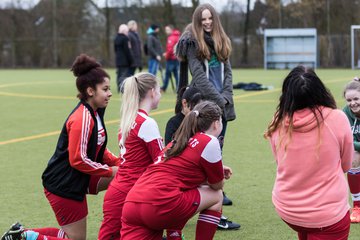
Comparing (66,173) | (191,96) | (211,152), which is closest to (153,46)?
(191,96)

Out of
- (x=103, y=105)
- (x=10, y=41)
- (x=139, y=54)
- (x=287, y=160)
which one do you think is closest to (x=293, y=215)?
(x=287, y=160)

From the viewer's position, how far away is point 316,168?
3777 mm

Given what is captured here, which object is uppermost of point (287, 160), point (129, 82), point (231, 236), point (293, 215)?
point (129, 82)

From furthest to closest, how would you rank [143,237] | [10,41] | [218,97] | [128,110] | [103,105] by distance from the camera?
[10,41], [218,97], [103,105], [128,110], [143,237]

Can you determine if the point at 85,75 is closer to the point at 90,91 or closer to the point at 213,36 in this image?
the point at 90,91

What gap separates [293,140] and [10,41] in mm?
38644

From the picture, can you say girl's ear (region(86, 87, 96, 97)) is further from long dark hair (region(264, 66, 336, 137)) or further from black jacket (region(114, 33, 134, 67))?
black jacket (region(114, 33, 134, 67))

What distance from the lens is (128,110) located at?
4.67m

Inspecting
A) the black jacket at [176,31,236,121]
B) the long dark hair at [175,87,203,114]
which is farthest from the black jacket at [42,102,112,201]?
the black jacket at [176,31,236,121]

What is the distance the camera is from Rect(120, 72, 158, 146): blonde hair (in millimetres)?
4637

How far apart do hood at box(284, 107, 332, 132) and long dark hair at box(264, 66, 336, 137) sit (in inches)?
0.7

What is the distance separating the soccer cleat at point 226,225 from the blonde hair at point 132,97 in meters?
1.24

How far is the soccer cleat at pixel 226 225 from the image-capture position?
215 inches

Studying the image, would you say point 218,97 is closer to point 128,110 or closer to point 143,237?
point 128,110
